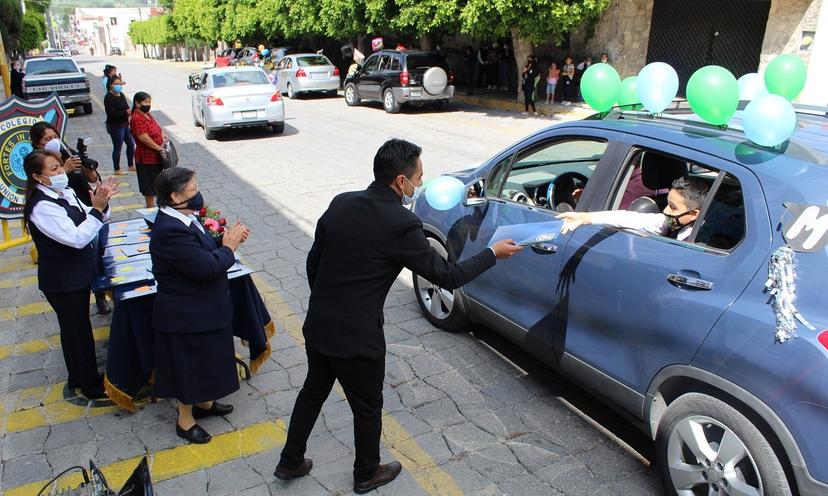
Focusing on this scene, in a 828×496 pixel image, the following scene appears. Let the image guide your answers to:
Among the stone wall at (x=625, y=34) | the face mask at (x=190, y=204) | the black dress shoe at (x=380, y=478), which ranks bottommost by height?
the black dress shoe at (x=380, y=478)

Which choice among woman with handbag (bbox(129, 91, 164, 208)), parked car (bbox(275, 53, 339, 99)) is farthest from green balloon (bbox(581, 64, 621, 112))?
parked car (bbox(275, 53, 339, 99))

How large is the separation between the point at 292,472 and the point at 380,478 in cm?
47

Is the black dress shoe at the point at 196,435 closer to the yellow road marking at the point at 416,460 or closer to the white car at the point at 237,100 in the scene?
the yellow road marking at the point at 416,460

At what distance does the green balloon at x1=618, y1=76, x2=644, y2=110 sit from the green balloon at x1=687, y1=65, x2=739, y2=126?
2.81ft

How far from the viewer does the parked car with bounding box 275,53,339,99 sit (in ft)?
74.6

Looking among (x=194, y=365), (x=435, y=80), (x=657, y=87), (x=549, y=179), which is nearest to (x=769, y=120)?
(x=657, y=87)

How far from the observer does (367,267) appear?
9.33ft

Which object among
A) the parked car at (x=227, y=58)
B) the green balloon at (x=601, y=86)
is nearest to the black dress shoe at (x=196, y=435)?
the green balloon at (x=601, y=86)

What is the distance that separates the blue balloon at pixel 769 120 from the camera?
2.79 metres

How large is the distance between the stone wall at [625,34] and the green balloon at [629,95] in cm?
1551

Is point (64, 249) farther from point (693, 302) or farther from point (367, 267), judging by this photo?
point (693, 302)

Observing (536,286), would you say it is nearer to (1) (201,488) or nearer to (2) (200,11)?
(1) (201,488)

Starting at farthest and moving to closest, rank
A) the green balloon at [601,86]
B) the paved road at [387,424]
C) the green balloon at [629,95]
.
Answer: the green balloon at [629,95] < the green balloon at [601,86] < the paved road at [387,424]

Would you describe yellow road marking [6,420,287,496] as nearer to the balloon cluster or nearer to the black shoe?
the black shoe
